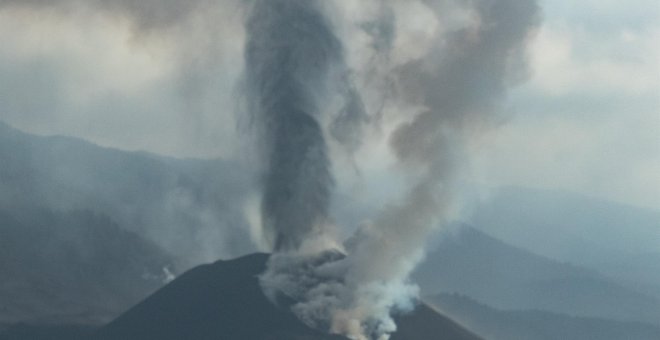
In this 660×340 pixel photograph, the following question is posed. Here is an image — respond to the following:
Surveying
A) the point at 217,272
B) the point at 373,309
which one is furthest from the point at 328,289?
the point at 217,272

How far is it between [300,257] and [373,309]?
1767 centimetres

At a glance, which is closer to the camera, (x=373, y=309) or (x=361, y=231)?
(x=373, y=309)

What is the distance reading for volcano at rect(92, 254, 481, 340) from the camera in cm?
14425

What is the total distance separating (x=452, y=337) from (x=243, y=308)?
32.3 meters

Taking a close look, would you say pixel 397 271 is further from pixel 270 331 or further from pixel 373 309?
pixel 270 331

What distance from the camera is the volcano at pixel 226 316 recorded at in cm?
14425

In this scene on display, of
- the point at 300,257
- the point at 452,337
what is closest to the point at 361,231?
the point at 300,257

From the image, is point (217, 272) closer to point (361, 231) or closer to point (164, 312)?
point (164, 312)

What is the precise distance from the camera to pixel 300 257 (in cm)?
16412

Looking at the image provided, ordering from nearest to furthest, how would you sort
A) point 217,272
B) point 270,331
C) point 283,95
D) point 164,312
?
1. point 270,331
2. point 164,312
3. point 217,272
4. point 283,95

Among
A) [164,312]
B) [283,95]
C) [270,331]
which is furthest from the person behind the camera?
[283,95]

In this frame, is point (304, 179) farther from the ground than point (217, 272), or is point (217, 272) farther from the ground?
point (304, 179)

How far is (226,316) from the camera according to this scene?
149 meters

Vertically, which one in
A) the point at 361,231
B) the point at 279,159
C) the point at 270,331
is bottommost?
the point at 270,331
